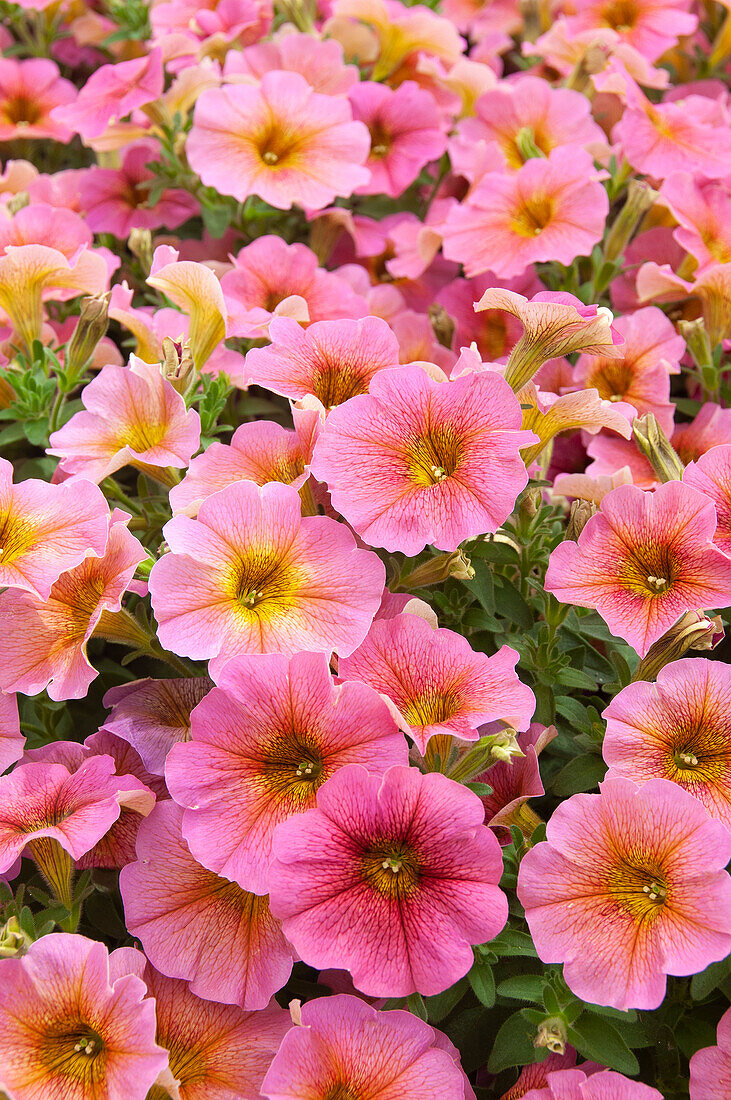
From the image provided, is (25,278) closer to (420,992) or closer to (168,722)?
(168,722)

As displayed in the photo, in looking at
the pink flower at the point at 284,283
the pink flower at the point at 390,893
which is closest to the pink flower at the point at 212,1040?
the pink flower at the point at 390,893

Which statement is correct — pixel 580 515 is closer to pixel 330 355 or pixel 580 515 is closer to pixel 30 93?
pixel 330 355

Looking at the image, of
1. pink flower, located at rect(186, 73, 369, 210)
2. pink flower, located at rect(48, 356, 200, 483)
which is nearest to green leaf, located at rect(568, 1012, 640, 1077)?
pink flower, located at rect(48, 356, 200, 483)

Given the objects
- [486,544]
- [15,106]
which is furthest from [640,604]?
[15,106]

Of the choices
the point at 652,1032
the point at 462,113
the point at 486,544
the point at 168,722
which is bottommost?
the point at 652,1032

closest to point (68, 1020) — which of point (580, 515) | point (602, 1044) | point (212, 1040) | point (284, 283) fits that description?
point (212, 1040)

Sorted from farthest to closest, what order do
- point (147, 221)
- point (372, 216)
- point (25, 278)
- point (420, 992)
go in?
point (372, 216), point (147, 221), point (25, 278), point (420, 992)

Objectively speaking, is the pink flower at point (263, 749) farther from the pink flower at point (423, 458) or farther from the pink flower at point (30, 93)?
the pink flower at point (30, 93)

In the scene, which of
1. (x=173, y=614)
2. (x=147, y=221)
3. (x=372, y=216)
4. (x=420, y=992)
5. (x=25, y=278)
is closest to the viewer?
(x=420, y=992)

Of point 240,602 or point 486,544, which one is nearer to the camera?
point 240,602

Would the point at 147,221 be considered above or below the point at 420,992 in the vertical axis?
above
